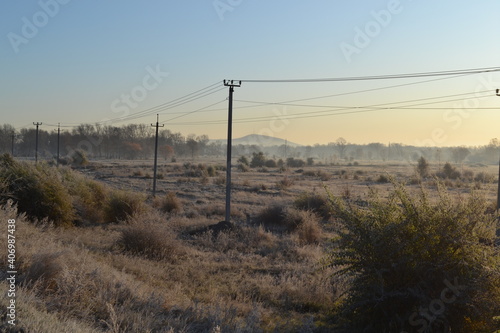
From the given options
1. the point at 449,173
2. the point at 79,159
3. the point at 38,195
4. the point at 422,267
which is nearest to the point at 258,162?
the point at 79,159

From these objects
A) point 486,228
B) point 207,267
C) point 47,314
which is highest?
point 486,228

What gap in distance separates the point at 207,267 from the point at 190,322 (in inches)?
206

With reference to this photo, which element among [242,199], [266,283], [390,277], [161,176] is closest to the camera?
[390,277]

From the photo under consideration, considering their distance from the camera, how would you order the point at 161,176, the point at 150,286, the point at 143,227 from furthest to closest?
the point at 161,176 → the point at 143,227 → the point at 150,286

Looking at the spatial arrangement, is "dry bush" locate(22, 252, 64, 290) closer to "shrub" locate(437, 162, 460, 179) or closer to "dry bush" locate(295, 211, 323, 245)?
"dry bush" locate(295, 211, 323, 245)

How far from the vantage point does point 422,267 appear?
721cm

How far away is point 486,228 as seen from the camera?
7625mm

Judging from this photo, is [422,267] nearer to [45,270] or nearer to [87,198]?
[45,270]

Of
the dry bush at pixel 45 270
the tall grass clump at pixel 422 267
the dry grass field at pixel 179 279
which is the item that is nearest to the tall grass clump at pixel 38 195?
the dry grass field at pixel 179 279

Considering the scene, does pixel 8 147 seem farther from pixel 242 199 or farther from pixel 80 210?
pixel 80 210

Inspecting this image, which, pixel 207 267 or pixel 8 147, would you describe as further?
pixel 8 147

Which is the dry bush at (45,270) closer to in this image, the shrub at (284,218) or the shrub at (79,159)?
the shrub at (284,218)

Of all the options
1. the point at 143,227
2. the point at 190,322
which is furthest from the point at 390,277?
the point at 143,227

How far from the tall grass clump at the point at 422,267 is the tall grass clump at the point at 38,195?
1410cm
